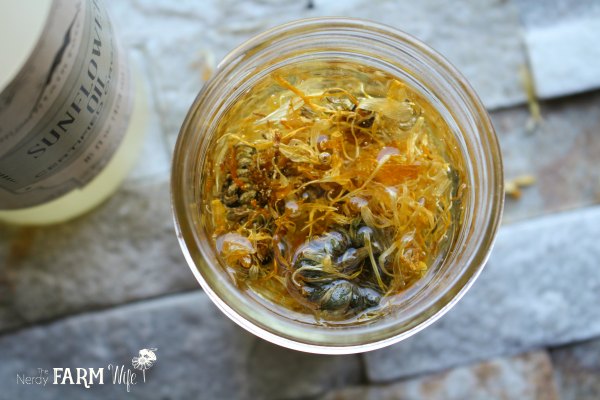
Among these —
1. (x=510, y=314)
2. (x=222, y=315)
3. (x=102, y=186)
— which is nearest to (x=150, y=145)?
(x=102, y=186)

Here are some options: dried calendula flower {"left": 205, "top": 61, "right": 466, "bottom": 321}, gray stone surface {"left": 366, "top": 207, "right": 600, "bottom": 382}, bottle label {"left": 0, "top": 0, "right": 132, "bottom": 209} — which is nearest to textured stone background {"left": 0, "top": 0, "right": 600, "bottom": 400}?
gray stone surface {"left": 366, "top": 207, "right": 600, "bottom": 382}

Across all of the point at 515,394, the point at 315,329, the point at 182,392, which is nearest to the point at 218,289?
the point at 315,329

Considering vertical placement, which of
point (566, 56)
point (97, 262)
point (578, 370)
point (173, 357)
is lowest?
point (578, 370)

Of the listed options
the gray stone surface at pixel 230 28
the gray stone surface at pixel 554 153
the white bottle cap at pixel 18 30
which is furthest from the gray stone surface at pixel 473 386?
the white bottle cap at pixel 18 30

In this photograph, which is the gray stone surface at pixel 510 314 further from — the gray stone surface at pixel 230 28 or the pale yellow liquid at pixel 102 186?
the pale yellow liquid at pixel 102 186

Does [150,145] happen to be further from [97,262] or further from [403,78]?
[403,78]
